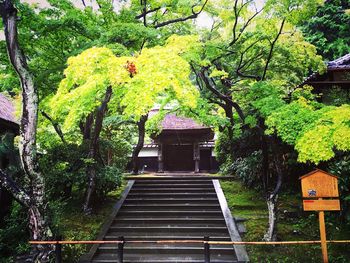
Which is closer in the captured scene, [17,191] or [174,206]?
[17,191]

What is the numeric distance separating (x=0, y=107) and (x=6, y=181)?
19.8ft

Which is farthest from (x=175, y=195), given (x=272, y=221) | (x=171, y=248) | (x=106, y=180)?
(x=272, y=221)

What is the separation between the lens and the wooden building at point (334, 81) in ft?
35.2

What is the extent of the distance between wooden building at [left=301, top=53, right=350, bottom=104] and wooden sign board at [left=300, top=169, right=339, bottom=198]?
5439mm

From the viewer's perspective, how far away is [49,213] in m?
7.23

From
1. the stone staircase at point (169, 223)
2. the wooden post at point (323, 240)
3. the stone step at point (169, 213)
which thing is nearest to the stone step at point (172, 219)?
the stone staircase at point (169, 223)

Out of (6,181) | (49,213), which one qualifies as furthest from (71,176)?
(6,181)

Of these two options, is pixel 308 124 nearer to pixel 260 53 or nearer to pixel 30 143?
pixel 260 53

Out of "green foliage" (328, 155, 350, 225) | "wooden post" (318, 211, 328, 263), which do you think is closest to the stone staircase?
"wooden post" (318, 211, 328, 263)

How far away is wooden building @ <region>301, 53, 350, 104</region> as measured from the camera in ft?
35.2

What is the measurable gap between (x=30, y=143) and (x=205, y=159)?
17162 millimetres

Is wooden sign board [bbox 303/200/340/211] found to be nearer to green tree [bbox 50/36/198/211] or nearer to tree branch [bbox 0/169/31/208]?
green tree [bbox 50/36/198/211]

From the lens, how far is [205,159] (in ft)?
74.0

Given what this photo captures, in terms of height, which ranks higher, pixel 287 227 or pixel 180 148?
pixel 180 148
